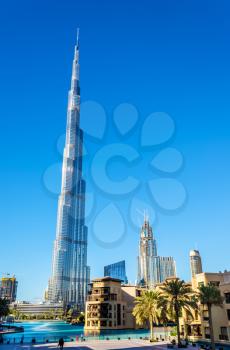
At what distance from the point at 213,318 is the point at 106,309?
263ft

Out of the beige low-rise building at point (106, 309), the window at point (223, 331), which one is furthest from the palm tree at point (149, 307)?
the beige low-rise building at point (106, 309)

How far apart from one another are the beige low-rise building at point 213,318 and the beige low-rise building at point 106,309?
211ft

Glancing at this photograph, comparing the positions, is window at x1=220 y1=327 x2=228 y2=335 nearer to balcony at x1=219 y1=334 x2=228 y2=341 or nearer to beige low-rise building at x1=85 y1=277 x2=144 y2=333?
balcony at x1=219 y1=334 x2=228 y2=341

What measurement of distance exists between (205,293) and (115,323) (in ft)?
306

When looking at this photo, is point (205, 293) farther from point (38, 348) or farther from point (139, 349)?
point (38, 348)

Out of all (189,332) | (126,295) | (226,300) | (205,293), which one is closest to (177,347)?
(205,293)

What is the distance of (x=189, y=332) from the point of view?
69812mm

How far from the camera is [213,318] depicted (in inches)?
2386

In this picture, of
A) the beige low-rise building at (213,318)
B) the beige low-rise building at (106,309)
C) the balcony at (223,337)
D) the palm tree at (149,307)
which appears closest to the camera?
the balcony at (223,337)

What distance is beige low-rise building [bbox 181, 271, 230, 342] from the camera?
58188mm

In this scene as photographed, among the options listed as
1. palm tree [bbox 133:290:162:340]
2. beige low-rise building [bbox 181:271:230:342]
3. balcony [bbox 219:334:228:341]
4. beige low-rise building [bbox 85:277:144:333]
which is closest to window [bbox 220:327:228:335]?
beige low-rise building [bbox 181:271:230:342]

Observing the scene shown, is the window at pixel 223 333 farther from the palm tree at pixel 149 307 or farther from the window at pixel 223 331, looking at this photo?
the palm tree at pixel 149 307

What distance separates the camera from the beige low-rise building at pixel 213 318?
191ft

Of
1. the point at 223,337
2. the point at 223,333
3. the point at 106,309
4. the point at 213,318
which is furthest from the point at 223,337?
the point at 106,309
